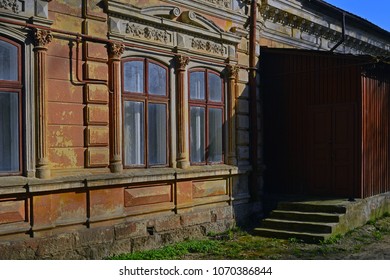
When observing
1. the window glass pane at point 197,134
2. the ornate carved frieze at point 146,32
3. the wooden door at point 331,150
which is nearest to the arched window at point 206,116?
the window glass pane at point 197,134

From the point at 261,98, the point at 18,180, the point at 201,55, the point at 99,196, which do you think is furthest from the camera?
the point at 261,98

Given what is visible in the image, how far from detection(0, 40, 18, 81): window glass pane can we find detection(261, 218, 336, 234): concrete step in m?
5.86

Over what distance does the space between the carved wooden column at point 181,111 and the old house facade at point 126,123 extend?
0.02 meters

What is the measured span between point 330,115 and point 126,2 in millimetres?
5327

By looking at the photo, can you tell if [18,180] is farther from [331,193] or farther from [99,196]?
[331,193]

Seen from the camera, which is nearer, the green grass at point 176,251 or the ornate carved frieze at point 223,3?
the green grass at point 176,251

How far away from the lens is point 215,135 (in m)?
10.1

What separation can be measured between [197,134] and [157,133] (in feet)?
3.69

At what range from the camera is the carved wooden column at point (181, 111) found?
9.11m

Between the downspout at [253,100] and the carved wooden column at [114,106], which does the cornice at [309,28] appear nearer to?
the downspout at [253,100]

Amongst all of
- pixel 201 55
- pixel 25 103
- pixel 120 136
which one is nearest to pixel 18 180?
pixel 25 103

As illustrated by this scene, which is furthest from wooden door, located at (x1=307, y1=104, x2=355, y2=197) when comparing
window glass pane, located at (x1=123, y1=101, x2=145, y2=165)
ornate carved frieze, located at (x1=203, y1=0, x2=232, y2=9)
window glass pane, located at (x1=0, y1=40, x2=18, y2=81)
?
window glass pane, located at (x1=0, y1=40, x2=18, y2=81)

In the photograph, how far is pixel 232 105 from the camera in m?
10.4

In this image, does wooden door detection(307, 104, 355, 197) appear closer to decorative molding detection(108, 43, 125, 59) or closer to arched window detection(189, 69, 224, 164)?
Result: arched window detection(189, 69, 224, 164)
